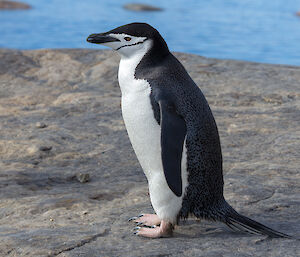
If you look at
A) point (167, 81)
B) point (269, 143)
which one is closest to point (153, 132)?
point (167, 81)

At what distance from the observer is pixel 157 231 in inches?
92.6

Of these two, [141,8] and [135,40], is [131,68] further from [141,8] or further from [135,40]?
[141,8]

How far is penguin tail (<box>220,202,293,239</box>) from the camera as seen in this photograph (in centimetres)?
228

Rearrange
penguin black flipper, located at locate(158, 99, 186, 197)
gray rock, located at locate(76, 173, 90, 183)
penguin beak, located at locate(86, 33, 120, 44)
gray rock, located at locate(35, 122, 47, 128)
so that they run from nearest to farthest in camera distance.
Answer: penguin black flipper, located at locate(158, 99, 186, 197), penguin beak, located at locate(86, 33, 120, 44), gray rock, located at locate(76, 173, 90, 183), gray rock, located at locate(35, 122, 47, 128)

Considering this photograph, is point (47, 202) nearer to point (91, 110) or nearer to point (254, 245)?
point (254, 245)

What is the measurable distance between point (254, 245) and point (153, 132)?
0.61 m

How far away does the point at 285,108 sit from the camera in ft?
14.9

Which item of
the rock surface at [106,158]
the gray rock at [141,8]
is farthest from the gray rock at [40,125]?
the gray rock at [141,8]

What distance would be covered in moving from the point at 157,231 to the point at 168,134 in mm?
438

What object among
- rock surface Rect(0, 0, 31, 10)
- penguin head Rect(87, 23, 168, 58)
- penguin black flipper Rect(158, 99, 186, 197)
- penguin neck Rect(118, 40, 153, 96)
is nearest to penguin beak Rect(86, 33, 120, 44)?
penguin head Rect(87, 23, 168, 58)

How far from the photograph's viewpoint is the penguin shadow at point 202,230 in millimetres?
2365

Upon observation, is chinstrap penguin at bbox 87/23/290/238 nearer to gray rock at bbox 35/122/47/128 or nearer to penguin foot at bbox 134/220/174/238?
penguin foot at bbox 134/220/174/238

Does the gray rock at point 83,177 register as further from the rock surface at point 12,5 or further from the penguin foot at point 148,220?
the rock surface at point 12,5

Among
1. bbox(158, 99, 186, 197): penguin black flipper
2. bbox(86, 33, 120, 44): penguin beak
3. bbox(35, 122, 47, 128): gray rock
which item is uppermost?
bbox(86, 33, 120, 44): penguin beak
